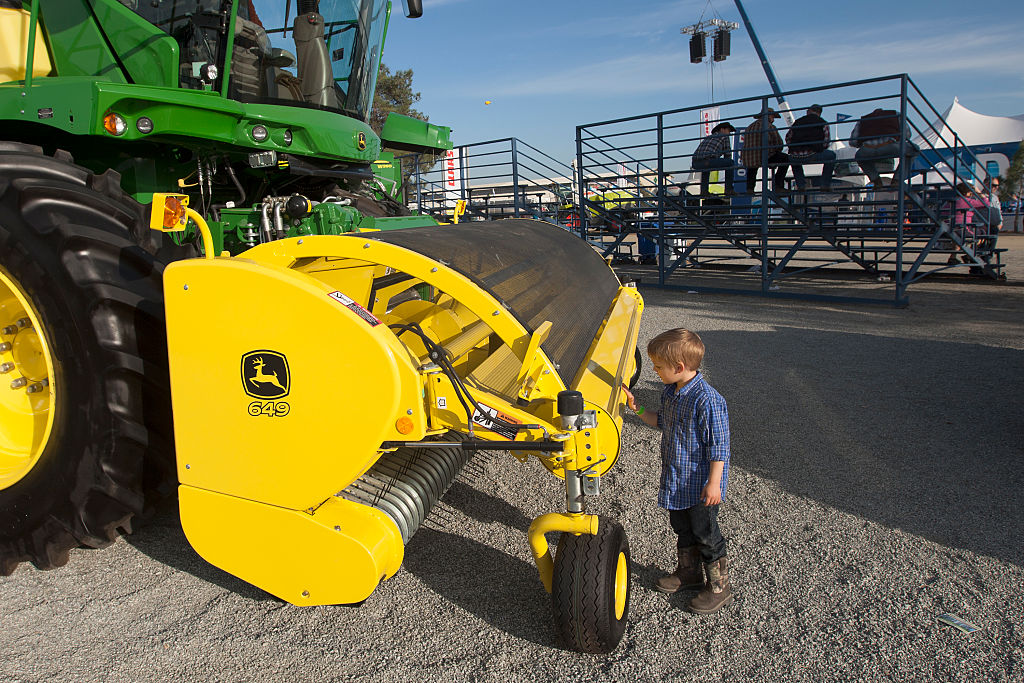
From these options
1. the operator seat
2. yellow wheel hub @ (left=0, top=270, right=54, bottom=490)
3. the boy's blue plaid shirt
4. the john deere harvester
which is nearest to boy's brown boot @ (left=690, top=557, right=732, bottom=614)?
the boy's blue plaid shirt

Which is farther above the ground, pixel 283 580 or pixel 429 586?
pixel 283 580

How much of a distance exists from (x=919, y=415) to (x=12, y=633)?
446 cm

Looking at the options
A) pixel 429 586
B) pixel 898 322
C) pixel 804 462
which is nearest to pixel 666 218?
pixel 898 322

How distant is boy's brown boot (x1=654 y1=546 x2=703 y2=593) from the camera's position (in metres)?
2.48

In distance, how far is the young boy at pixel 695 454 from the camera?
2326mm

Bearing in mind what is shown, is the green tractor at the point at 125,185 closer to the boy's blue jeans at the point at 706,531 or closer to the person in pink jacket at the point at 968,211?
the boy's blue jeans at the point at 706,531

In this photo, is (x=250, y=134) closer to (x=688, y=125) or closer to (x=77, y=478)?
(x=77, y=478)

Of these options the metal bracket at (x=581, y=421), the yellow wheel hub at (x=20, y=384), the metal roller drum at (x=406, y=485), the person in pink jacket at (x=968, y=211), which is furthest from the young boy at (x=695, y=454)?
the person in pink jacket at (x=968, y=211)

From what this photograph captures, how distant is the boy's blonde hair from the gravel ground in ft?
2.68

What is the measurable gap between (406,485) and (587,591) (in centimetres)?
72

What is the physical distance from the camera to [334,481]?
6.88 ft

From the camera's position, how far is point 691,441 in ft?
7.80

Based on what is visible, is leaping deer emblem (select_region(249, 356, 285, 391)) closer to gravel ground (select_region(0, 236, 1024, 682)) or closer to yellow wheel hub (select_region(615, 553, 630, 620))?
→ gravel ground (select_region(0, 236, 1024, 682))

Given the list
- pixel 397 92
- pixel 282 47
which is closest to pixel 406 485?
pixel 282 47
